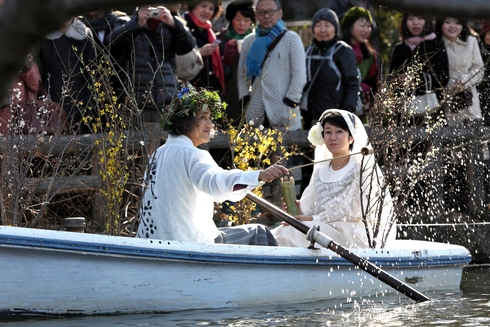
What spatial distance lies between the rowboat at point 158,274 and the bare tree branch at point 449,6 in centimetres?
460

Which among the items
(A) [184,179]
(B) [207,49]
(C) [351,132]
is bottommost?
(A) [184,179]

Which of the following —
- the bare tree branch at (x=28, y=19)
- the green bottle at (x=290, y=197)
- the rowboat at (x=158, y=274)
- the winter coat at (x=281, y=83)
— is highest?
the winter coat at (x=281, y=83)

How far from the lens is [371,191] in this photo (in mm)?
7090

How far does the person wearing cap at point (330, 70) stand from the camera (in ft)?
30.0

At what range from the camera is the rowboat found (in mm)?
5504

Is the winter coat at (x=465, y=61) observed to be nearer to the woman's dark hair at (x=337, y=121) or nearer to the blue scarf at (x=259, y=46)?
the blue scarf at (x=259, y=46)

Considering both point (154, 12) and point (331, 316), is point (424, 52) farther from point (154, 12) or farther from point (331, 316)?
point (331, 316)

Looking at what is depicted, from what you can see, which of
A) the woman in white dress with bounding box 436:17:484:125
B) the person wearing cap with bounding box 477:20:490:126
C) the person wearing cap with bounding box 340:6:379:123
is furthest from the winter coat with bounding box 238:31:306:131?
the person wearing cap with bounding box 477:20:490:126

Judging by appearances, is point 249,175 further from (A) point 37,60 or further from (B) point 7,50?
(B) point 7,50

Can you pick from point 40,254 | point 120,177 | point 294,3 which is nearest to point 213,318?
point 40,254

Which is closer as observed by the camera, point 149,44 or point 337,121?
point 337,121

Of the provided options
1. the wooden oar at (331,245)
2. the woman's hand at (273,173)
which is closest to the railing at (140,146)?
the wooden oar at (331,245)

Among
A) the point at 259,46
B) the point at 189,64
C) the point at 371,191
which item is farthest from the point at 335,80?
the point at 371,191

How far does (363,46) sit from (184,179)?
15.0ft
